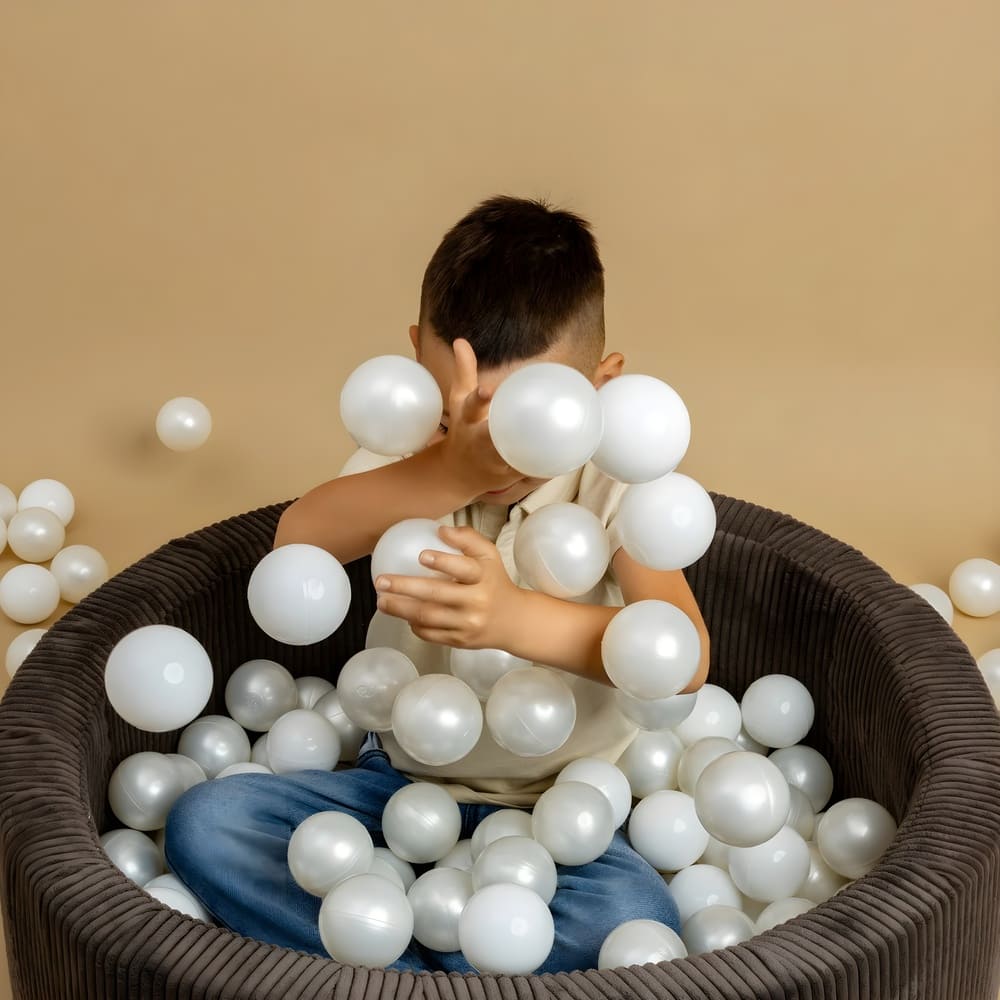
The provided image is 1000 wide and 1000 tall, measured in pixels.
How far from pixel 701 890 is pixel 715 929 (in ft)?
0.37

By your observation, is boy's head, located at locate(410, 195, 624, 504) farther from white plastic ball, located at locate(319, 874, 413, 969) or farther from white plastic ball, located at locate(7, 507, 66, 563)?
white plastic ball, located at locate(7, 507, 66, 563)

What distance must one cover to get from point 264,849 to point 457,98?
5.51 feet

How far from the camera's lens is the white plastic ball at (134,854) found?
165 centimetres

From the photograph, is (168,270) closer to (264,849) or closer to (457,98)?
(457,98)

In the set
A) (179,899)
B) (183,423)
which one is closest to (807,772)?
(179,899)

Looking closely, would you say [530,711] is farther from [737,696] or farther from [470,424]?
[737,696]

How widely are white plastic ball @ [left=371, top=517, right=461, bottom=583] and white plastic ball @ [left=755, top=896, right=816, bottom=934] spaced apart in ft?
1.70

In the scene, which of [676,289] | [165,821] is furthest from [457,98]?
[165,821]

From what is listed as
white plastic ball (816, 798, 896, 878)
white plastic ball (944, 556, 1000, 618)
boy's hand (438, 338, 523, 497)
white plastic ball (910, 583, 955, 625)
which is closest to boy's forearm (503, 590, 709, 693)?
boy's hand (438, 338, 523, 497)

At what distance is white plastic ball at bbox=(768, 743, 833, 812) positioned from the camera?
1.87 m

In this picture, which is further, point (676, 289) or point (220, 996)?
point (676, 289)

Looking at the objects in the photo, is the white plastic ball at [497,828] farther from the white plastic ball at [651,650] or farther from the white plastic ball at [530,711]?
the white plastic ball at [651,650]

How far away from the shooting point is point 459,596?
136 cm

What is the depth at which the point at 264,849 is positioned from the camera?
159 cm
